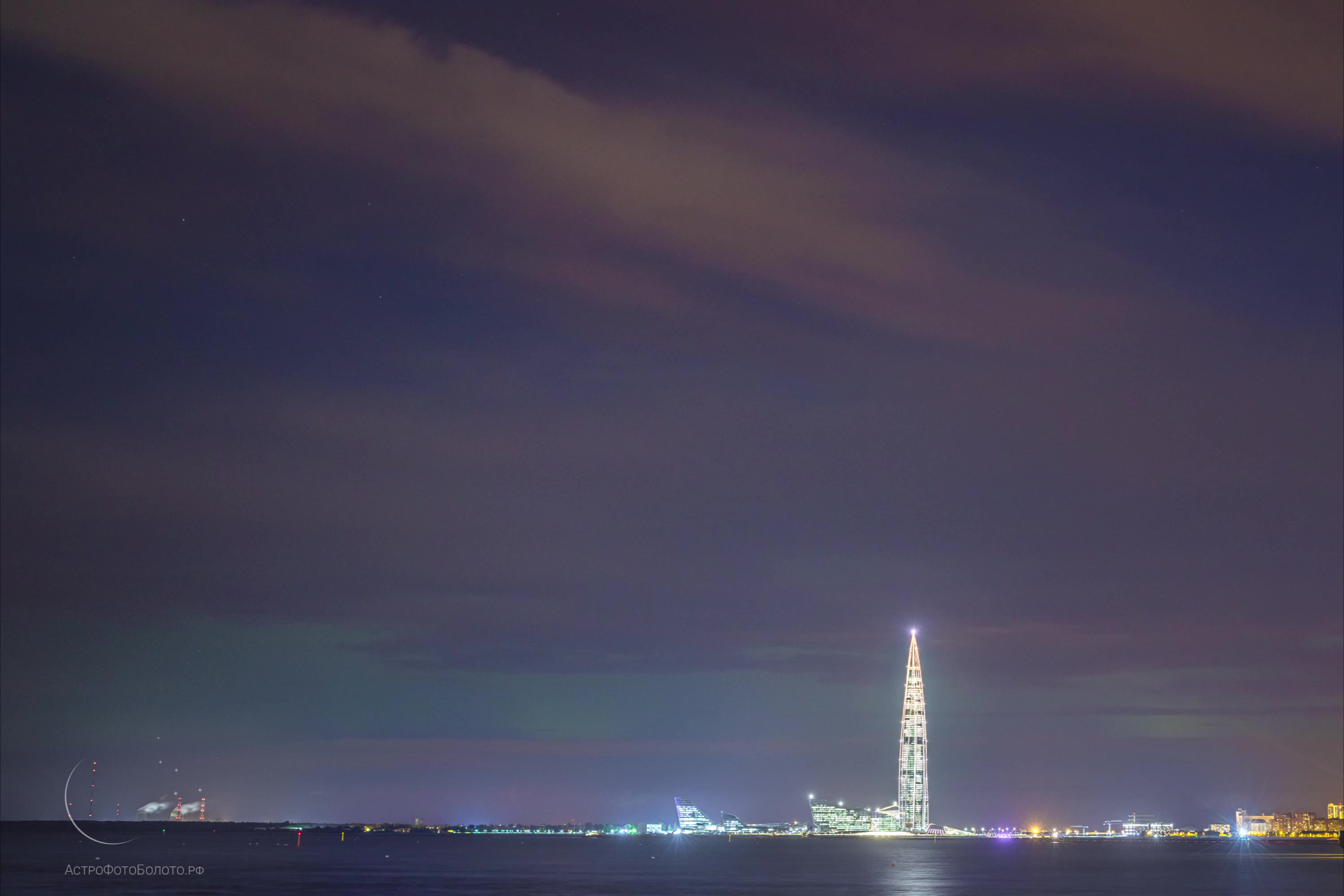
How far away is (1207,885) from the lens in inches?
6973

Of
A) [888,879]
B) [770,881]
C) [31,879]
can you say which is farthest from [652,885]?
[31,879]

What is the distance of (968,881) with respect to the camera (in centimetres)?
18588

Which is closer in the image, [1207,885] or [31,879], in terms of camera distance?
[31,879]

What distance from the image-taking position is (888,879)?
188 metres

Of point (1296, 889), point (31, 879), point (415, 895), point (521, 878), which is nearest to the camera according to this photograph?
point (415, 895)

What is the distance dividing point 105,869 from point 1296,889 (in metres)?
152

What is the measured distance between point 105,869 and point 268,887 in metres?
46.4

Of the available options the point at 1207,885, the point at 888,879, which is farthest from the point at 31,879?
the point at 1207,885

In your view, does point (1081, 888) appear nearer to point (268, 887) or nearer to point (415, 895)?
point (415, 895)

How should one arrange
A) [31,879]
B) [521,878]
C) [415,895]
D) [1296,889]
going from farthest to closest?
[521,878]
[1296,889]
[31,879]
[415,895]

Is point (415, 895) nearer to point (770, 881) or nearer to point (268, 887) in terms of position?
point (268, 887)

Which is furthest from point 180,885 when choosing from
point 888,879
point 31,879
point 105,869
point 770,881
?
point 888,879

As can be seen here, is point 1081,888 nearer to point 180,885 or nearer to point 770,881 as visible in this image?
point 770,881

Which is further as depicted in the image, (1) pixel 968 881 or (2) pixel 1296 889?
(1) pixel 968 881
